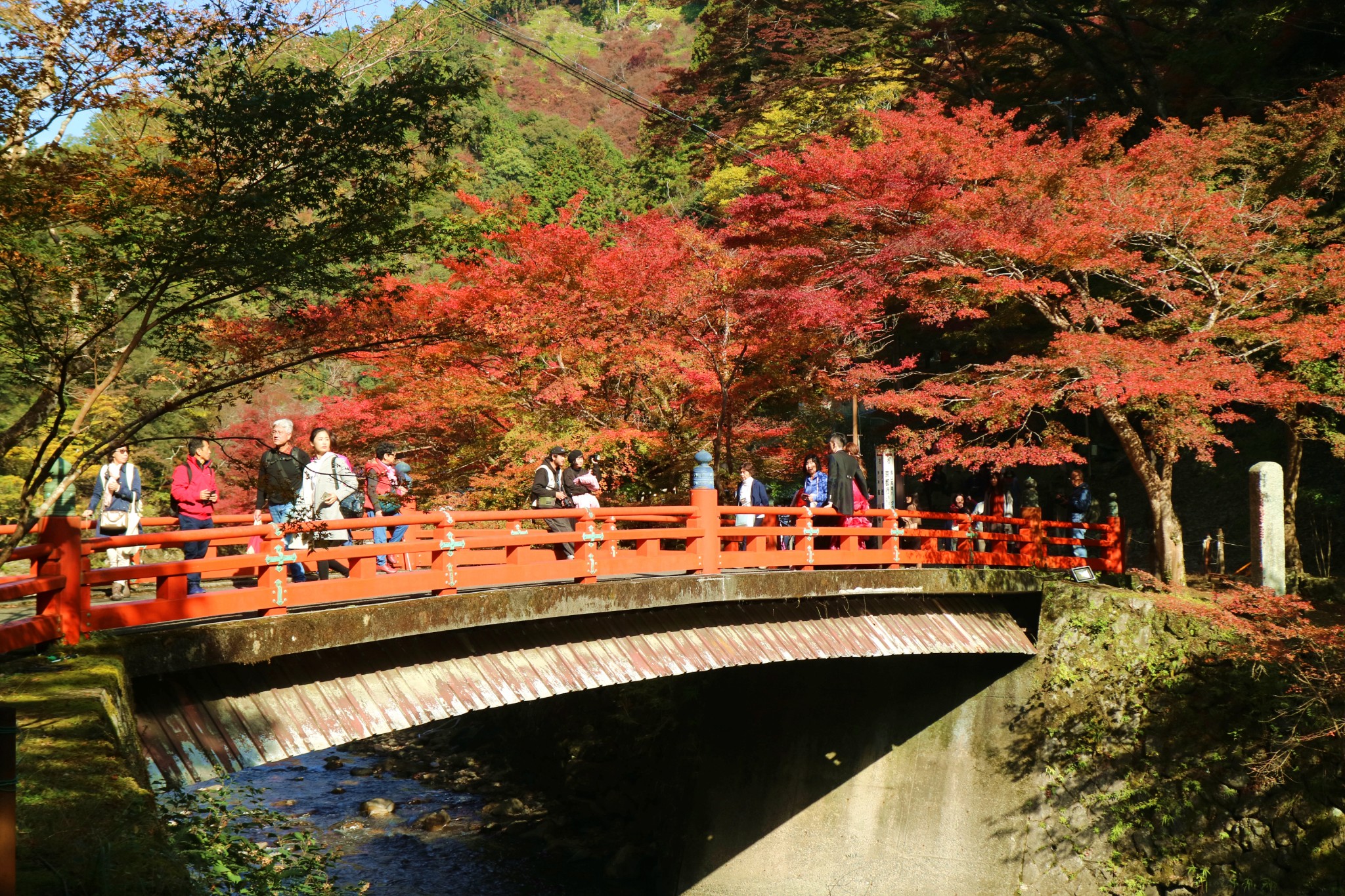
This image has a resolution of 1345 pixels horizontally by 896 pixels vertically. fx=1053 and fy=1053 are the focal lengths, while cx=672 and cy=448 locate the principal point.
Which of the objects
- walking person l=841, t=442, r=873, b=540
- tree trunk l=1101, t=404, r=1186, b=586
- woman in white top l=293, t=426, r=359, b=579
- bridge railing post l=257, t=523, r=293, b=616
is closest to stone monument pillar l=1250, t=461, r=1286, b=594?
tree trunk l=1101, t=404, r=1186, b=586

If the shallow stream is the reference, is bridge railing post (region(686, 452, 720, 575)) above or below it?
above

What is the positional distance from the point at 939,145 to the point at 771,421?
5102 millimetres

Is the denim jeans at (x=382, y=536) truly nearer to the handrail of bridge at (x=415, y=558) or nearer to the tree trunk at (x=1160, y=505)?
the handrail of bridge at (x=415, y=558)

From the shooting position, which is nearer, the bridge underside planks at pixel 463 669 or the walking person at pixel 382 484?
the bridge underside planks at pixel 463 669

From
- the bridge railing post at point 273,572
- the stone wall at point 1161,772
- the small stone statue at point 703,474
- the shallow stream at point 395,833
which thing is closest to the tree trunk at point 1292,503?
the stone wall at point 1161,772

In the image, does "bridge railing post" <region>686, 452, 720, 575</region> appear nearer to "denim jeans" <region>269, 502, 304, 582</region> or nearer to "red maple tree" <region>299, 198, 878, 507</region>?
"denim jeans" <region>269, 502, 304, 582</region>

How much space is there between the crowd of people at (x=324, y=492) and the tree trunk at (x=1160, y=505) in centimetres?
224

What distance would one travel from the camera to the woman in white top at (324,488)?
8.56m

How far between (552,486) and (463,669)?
2737 millimetres

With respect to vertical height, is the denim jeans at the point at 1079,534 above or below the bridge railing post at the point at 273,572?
below

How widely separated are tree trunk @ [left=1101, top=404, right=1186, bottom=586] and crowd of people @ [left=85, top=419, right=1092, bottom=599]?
7.36 feet

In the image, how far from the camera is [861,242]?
14.0 meters

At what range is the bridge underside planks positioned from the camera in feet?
21.8

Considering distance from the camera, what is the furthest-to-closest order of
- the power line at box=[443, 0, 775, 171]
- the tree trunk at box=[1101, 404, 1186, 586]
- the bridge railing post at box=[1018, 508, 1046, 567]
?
1. the power line at box=[443, 0, 775, 171]
2. the bridge railing post at box=[1018, 508, 1046, 567]
3. the tree trunk at box=[1101, 404, 1186, 586]
